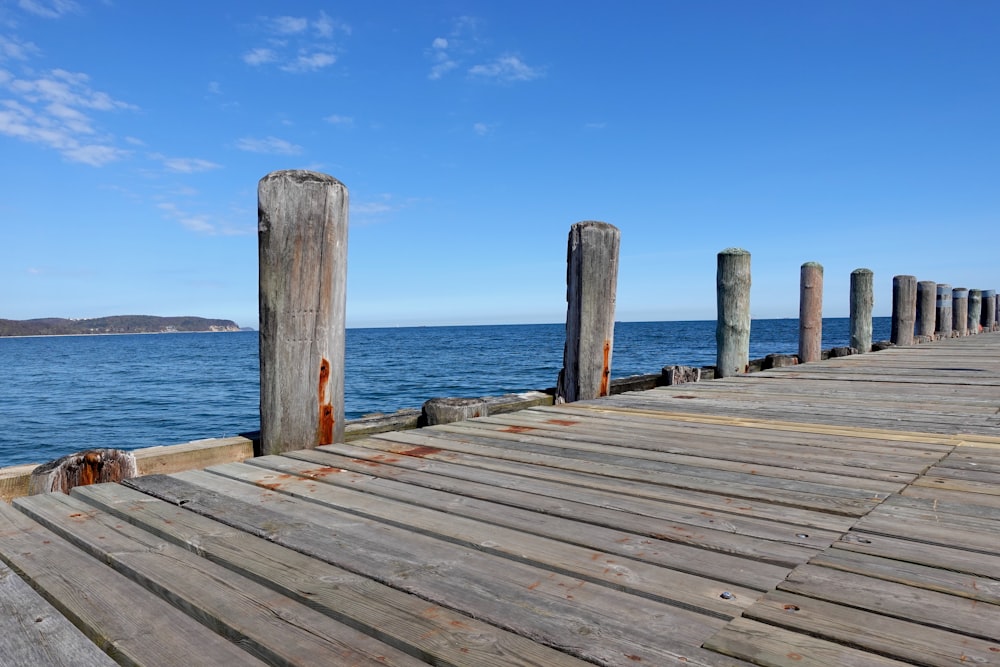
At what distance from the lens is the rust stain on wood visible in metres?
3.44

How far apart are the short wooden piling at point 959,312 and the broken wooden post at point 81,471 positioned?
18.7 m

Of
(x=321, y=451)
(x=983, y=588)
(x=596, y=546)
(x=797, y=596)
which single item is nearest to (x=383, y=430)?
(x=321, y=451)

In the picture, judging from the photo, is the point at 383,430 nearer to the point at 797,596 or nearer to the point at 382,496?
the point at 382,496

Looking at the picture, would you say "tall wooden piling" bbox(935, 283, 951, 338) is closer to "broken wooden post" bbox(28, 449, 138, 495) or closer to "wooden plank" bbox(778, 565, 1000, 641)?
"wooden plank" bbox(778, 565, 1000, 641)

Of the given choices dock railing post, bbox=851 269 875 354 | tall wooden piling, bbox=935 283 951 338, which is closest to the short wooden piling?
tall wooden piling, bbox=935 283 951 338

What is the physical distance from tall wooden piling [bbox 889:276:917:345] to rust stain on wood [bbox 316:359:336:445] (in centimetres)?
1200

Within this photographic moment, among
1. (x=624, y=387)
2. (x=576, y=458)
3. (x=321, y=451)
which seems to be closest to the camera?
(x=576, y=458)

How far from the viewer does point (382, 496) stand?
8.32 feet

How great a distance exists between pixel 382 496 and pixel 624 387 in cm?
374

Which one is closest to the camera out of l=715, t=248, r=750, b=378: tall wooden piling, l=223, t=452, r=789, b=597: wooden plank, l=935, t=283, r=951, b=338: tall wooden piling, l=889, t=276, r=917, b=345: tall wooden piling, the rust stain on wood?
l=223, t=452, r=789, b=597: wooden plank

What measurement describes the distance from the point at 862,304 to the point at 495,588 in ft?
37.3

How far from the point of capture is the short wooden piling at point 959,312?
54.1 feet

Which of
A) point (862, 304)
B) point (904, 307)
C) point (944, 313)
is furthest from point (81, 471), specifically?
point (944, 313)

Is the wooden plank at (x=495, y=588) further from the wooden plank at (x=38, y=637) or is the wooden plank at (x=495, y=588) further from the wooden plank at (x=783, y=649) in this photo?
the wooden plank at (x=38, y=637)
